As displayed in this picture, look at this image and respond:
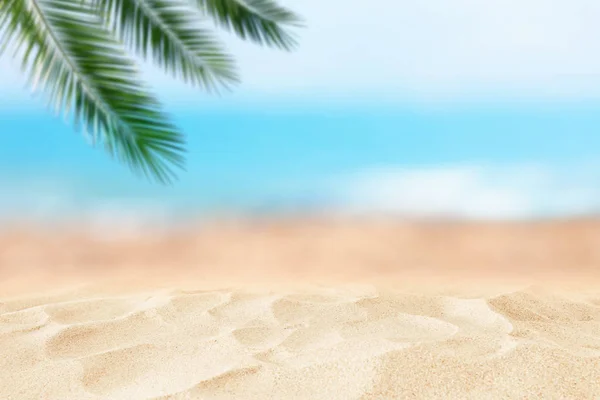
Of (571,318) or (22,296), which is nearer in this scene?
(571,318)

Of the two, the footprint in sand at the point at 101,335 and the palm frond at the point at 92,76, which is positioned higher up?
the palm frond at the point at 92,76

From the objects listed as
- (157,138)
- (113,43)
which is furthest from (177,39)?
(157,138)

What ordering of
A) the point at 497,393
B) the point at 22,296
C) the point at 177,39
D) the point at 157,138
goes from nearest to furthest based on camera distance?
the point at 497,393 → the point at 157,138 → the point at 177,39 → the point at 22,296

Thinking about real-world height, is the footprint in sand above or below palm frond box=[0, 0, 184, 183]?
below

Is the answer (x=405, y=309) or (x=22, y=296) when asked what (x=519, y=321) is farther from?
(x=22, y=296)

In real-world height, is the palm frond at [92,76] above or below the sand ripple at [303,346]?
above

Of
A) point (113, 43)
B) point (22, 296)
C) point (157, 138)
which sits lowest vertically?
point (22, 296)

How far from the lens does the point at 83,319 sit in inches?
106

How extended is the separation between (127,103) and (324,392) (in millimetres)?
1053

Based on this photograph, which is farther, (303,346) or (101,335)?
(101,335)

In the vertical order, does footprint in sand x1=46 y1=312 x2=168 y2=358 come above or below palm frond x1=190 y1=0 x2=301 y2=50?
below

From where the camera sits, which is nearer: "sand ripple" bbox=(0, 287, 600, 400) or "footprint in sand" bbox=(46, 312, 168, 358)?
"sand ripple" bbox=(0, 287, 600, 400)

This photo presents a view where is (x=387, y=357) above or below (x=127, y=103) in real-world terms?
below

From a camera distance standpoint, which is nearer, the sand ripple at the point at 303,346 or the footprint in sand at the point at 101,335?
the sand ripple at the point at 303,346
